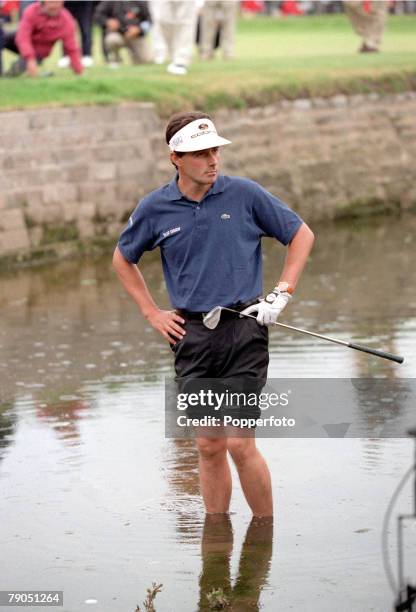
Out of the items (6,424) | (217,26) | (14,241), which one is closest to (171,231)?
(6,424)

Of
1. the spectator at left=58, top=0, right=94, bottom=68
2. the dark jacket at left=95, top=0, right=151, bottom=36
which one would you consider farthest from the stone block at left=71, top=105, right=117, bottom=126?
the dark jacket at left=95, top=0, right=151, bottom=36

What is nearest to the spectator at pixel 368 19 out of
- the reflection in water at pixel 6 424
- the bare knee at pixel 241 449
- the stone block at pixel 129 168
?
the stone block at pixel 129 168

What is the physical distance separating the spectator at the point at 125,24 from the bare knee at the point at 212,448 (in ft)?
52.6

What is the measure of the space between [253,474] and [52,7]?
13.0 m

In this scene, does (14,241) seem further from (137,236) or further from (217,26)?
(217,26)

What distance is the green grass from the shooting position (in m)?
18.1

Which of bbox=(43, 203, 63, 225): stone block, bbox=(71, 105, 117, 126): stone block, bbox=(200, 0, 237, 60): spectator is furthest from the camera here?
bbox=(200, 0, 237, 60): spectator

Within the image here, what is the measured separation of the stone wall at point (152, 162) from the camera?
1694cm

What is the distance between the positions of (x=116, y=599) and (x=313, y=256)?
11.3m

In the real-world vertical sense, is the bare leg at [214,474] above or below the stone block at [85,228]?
above

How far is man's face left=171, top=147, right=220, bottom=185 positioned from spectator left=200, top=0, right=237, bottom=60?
18231 mm

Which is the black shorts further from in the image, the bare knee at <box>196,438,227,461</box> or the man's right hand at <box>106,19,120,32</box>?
the man's right hand at <box>106,19,120,32</box>

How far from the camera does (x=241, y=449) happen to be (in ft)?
23.1

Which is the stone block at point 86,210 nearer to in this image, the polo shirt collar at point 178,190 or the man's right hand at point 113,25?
the man's right hand at point 113,25
